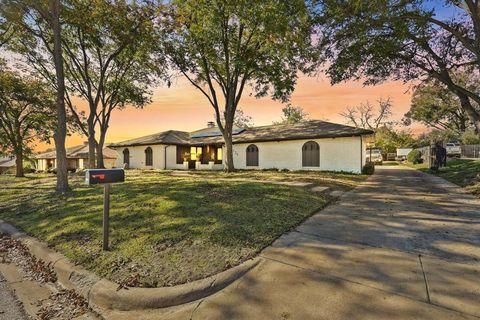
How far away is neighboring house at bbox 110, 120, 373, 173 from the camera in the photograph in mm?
17297

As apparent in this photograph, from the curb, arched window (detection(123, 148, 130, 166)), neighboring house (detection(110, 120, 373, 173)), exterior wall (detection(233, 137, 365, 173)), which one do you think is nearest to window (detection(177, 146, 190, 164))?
neighboring house (detection(110, 120, 373, 173))

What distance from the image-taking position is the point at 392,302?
2.53 m

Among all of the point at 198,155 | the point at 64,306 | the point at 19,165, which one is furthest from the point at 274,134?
the point at 19,165

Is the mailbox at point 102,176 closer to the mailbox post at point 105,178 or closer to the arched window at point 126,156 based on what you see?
the mailbox post at point 105,178

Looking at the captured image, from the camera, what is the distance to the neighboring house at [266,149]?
56.7 feet

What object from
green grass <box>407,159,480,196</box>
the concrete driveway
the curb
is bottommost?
the curb

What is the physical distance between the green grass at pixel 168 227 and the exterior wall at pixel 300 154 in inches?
413

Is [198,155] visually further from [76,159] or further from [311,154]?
[76,159]

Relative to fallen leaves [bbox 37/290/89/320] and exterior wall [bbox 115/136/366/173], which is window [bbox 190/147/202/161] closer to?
exterior wall [bbox 115/136/366/173]

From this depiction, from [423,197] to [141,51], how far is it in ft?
52.9

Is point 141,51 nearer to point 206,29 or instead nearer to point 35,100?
point 206,29

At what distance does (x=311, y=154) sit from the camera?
1867cm

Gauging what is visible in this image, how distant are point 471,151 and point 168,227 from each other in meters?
38.2

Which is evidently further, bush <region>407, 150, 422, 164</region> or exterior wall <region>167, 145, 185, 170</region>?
bush <region>407, 150, 422, 164</region>
